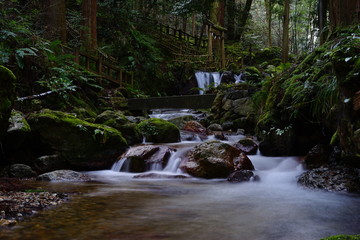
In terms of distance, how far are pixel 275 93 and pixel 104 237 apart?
6006mm

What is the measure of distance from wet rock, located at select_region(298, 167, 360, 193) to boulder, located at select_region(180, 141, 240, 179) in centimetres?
150

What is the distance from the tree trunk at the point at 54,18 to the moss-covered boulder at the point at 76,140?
17.3 feet

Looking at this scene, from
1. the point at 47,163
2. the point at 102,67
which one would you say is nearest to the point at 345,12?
the point at 47,163

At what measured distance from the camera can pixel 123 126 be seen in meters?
8.36

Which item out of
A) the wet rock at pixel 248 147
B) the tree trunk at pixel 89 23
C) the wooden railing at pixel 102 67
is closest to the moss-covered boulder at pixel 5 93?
the wet rock at pixel 248 147

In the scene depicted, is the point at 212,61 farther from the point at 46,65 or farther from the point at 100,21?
the point at 46,65

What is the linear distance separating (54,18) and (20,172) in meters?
7.45

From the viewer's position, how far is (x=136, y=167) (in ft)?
22.1

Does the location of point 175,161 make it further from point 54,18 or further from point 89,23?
point 89,23

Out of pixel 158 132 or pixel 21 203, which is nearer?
pixel 21 203

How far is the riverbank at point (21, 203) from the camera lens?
2841 mm

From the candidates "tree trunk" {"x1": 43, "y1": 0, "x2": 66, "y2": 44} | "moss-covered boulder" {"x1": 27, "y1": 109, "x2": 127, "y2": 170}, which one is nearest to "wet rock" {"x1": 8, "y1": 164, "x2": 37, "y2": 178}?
"moss-covered boulder" {"x1": 27, "y1": 109, "x2": 127, "y2": 170}

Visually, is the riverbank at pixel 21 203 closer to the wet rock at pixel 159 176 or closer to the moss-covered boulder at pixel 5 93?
the moss-covered boulder at pixel 5 93

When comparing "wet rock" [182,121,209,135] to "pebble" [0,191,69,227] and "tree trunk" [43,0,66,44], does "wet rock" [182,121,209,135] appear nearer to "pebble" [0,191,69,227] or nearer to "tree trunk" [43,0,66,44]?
"tree trunk" [43,0,66,44]
